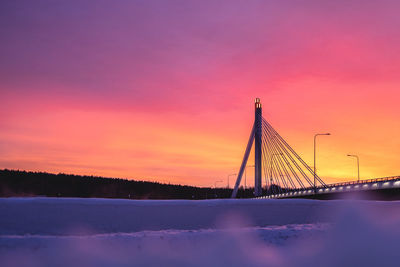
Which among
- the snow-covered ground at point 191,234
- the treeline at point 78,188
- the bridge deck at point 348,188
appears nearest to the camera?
the snow-covered ground at point 191,234

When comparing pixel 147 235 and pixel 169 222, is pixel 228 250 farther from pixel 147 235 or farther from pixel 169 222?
pixel 169 222

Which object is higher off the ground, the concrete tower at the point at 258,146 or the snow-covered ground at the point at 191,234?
the concrete tower at the point at 258,146

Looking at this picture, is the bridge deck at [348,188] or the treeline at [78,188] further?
the treeline at [78,188]

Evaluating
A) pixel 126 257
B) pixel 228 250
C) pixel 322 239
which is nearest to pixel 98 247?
pixel 126 257

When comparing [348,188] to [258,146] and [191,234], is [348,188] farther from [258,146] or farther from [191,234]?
[191,234]

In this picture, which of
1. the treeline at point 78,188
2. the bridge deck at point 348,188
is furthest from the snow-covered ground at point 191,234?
the treeline at point 78,188

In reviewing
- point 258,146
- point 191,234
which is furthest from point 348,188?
point 191,234

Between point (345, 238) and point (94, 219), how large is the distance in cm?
→ 491

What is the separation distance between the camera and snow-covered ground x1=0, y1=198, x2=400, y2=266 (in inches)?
313

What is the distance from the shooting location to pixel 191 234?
8.73 metres

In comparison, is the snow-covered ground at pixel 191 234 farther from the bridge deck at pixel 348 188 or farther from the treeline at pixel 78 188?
the treeline at pixel 78 188

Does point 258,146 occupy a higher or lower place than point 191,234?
higher

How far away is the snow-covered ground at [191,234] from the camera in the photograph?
795cm

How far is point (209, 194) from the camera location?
112 m
